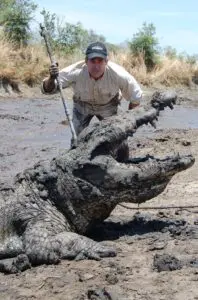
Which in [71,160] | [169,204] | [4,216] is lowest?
[169,204]

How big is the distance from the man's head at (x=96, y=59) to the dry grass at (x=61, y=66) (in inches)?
516

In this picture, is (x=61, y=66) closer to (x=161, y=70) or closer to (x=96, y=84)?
(x=161, y=70)

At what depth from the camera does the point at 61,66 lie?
22.5 metres

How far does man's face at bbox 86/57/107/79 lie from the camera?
677 cm

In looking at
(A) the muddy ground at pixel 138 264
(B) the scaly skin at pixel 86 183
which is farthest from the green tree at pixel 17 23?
(B) the scaly skin at pixel 86 183

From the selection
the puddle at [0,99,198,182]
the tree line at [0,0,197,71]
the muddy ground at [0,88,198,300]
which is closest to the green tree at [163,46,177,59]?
the tree line at [0,0,197,71]

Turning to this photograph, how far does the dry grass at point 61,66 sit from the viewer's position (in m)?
20.3

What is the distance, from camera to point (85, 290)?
171 inches

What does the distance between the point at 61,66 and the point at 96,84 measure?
51.4ft

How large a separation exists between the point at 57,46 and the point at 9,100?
7172mm

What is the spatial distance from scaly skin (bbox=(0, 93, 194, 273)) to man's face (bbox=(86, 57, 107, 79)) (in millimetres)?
1448

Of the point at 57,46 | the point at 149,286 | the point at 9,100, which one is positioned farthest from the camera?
the point at 57,46

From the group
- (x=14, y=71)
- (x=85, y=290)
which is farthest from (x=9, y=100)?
(x=85, y=290)

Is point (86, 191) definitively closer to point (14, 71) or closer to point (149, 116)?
point (149, 116)
